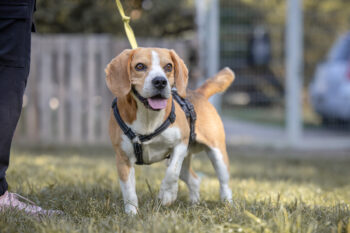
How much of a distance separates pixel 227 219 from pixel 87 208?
0.96 metres

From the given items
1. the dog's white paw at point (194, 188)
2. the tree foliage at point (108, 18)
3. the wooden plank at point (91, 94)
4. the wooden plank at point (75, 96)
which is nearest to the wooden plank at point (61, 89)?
the wooden plank at point (75, 96)

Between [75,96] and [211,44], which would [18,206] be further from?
[211,44]

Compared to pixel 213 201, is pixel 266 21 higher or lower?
higher

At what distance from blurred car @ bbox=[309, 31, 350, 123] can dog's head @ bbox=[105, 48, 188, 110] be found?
639 centimetres

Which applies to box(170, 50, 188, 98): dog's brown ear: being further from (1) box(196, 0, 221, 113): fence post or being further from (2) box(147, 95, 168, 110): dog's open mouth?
(1) box(196, 0, 221, 113): fence post

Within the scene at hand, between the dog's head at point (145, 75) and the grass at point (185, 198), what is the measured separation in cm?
75

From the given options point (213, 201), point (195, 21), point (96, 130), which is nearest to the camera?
point (213, 201)

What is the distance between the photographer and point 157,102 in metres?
3.08

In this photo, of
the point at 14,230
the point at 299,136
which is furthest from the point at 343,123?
the point at 14,230

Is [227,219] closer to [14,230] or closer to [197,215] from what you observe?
[197,215]

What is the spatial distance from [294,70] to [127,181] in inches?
259

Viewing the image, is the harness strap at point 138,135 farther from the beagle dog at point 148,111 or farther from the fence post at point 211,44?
the fence post at point 211,44

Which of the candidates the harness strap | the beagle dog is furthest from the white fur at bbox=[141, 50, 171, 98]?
the harness strap

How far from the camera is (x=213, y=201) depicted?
367 centimetres
